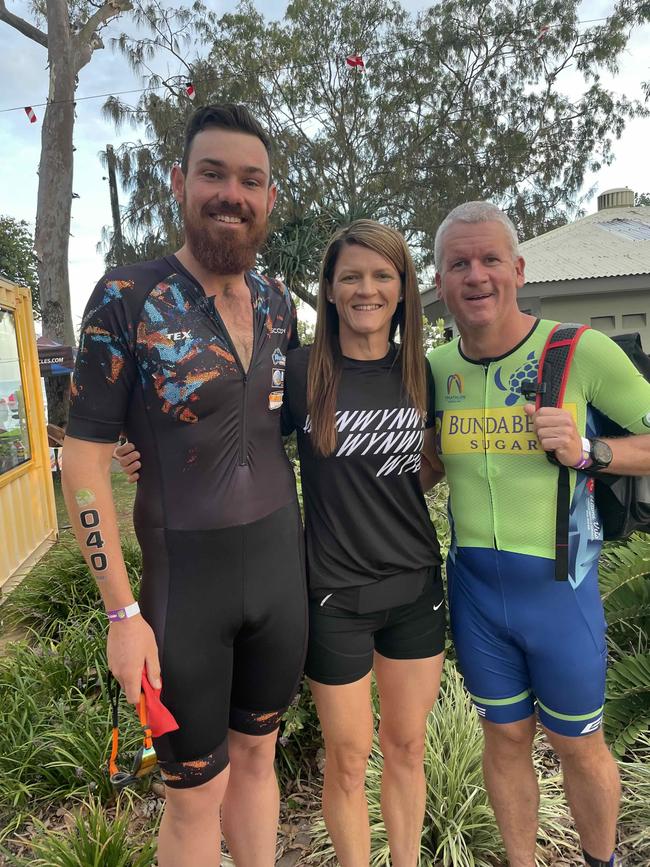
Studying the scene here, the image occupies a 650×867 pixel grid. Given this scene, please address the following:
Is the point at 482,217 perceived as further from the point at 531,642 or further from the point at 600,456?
the point at 531,642

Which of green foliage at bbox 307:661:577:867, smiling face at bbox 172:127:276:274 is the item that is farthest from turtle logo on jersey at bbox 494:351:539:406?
green foliage at bbox 307:661:577:867

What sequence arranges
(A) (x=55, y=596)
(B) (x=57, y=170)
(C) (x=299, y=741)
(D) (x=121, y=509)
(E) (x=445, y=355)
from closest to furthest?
1. (E) (x=445, y=355)
2. (C) (x=299, y=741)
3. (A) (x=55, y=596)
4. (D) (x=121, y=509)
5. (B) (x=57, y=170)

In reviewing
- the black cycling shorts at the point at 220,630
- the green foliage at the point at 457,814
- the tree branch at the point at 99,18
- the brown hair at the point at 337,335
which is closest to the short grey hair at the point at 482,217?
the brown hair at the point at 337,335

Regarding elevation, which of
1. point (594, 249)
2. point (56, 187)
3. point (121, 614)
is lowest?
point (121, 614)

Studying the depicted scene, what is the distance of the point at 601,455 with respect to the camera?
6.74ft

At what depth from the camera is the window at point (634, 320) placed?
38.4 feet

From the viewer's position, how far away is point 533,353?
2168mm

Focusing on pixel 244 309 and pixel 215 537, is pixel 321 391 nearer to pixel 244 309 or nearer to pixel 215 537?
pixel 244 309

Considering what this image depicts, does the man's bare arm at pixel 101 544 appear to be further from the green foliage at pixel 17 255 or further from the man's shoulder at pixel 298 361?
the green foliage at pixel 17 255

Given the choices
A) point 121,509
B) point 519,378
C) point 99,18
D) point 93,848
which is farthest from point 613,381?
point 99,18

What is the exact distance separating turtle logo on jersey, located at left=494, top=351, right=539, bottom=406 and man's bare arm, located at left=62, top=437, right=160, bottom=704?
1365 mm

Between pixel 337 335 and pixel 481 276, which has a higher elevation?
pixel 481 276

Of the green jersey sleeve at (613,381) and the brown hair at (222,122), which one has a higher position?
the brown hair at (222,122)

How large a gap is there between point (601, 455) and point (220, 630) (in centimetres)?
136
